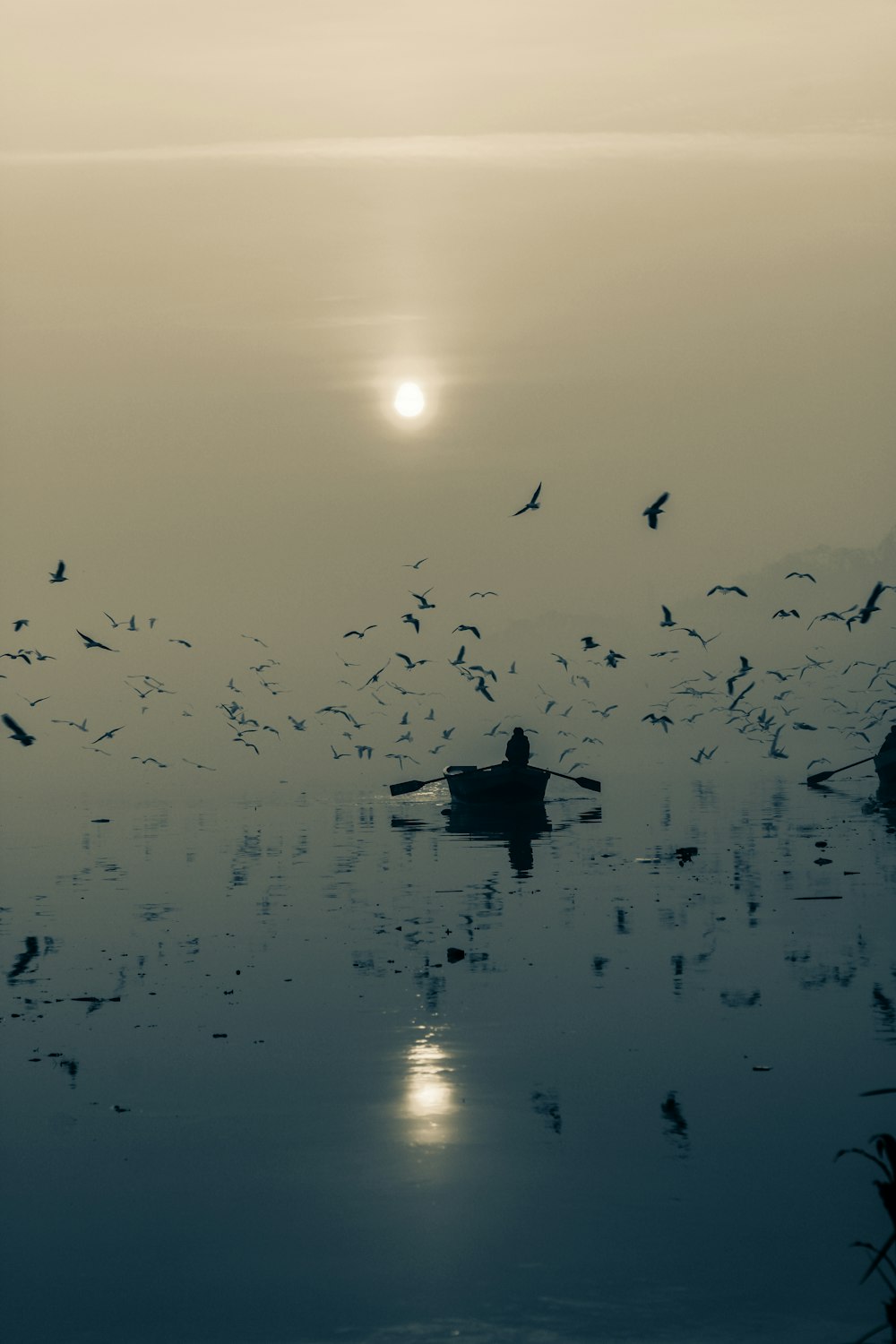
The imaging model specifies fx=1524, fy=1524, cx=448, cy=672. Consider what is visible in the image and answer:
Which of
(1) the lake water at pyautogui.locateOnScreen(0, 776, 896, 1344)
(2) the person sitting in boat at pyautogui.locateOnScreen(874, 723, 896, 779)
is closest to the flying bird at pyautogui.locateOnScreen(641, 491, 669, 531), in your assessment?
(1) the lake water at pyautogui.locateOnScreen(0, 776, 896, 1344)

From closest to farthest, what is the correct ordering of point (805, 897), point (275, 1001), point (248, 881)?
point (275, 1001) → point (805, 897) → point (248, 881)

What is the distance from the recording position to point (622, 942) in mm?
30219

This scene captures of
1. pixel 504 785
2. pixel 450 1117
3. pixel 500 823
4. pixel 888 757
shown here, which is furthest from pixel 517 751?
pixel 450 1117

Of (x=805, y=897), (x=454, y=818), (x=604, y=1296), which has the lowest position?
(x=604, y=1296)

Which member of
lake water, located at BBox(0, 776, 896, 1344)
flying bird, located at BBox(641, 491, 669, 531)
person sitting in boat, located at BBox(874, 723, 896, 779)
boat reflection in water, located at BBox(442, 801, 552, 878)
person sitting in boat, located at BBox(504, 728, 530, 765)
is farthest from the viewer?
person sitting in boat, located at BBox(874, 723, 896, 779)

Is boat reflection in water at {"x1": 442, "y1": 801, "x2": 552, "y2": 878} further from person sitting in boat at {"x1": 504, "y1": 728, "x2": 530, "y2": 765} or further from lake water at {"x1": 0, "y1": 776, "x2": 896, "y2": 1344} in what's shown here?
lake water at {"x1": 0, "y1": 776, "x2": 896, "y2": 1344}

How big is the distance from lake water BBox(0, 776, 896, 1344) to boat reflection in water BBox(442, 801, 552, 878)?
2250 centimetres

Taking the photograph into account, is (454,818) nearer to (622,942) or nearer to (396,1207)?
(622,942)

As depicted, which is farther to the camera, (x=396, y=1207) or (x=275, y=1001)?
(x=275, y=1001)

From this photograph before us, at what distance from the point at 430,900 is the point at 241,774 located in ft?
513

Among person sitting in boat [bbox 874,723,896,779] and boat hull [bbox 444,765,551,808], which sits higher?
person sitting in boat [bbox 874,723,896,779]

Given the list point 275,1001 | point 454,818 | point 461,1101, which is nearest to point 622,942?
point 275,1001

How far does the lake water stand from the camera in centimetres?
Answer: 1204

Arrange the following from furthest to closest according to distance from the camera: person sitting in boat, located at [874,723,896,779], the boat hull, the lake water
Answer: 1. person sitting in boat, located at [874,723,896,779]
2. the boat hull
3. the lake water
